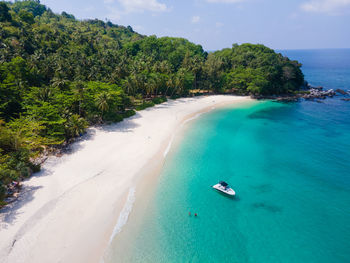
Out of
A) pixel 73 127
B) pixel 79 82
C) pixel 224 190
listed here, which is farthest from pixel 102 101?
pixel 224 190

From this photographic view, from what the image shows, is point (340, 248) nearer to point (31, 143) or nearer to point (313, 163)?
point (313, 163)

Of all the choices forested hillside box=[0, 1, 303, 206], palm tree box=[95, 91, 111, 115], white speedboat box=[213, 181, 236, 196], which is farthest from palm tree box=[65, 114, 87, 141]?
white speedboat box=[213, 181, 236, 196]

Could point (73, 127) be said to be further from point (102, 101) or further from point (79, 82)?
point (79, 82)

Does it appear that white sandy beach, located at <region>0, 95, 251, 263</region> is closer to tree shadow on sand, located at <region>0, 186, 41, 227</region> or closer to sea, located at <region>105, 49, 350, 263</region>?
tree shadow on sand, located at <region>0, 186, 41, 227</region>

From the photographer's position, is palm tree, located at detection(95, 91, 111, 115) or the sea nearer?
the sea

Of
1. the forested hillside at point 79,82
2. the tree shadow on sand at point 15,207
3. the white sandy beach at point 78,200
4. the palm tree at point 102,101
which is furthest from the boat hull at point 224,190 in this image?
the palm tree at point 102,101

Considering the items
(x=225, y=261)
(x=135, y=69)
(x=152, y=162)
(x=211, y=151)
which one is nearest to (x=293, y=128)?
(x=211, y=151)
